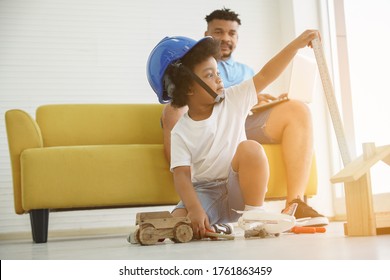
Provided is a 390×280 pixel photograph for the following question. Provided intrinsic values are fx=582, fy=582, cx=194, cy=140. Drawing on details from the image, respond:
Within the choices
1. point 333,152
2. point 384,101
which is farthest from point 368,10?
point 333,152

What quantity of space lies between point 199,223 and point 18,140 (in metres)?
0.86

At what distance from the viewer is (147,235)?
1.50 m

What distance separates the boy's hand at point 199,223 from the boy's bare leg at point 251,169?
0.49 feet

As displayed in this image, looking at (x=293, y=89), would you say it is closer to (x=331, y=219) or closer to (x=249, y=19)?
(x=331, y=219)

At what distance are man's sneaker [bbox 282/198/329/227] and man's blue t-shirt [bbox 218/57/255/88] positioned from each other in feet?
2.11

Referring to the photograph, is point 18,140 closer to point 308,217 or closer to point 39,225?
point 39,225

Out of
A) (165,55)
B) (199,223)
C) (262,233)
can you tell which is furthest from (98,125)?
(262,233)

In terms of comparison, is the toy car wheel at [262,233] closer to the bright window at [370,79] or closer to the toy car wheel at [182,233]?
the toy car wheel at [182,233]

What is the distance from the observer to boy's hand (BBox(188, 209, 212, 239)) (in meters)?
1.55

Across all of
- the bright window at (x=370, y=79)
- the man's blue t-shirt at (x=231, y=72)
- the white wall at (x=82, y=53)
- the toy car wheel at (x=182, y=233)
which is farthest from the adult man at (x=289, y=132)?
the white wall at (x=82, y=53)

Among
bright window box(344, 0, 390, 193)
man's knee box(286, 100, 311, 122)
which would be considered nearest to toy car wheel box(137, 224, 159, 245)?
man's knee box(286, 100, 311, 122)

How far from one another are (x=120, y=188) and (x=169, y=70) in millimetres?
503

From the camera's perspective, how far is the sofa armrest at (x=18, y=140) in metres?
2.08

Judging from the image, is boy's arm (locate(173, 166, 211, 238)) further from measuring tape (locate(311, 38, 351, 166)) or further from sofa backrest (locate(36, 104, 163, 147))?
sofa backrest (locate(36, 104, 163, 147))
